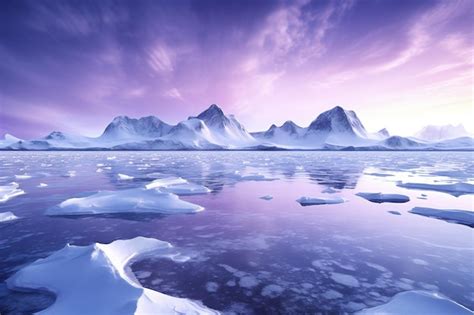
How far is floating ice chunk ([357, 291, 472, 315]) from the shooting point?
11.8 ft

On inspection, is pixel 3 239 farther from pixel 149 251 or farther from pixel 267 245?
pixel 267 245

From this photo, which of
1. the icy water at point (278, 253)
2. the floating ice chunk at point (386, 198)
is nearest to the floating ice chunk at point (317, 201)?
the icy water at point (278, 253)

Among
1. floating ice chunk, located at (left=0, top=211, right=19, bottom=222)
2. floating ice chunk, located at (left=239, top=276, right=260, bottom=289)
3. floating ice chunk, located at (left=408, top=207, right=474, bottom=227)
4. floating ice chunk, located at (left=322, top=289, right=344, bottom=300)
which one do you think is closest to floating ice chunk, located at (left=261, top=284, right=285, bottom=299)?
floating ice chunk, located at (left=239, top=276, right=260, bottom=289)

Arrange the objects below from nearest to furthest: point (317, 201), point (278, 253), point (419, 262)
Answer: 1. point (419, 262)
2. point (278, 253)
3. point (317, 201)

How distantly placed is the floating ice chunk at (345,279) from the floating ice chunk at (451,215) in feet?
19.9

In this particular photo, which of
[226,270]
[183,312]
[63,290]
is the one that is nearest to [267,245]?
[226,270]

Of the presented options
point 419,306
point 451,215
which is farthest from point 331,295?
point 451,215

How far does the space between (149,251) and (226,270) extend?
1.85 m

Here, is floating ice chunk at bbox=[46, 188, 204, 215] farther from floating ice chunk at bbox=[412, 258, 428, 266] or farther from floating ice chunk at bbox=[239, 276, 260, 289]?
floating ice chunk at bbox=[412, 258, 428, 266]

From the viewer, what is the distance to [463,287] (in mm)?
4570

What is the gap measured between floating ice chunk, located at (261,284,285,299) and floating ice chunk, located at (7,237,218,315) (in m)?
1.01

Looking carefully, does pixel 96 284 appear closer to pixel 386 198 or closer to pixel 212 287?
pixel 212 287

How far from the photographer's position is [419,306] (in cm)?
379

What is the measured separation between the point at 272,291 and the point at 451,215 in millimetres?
7991
